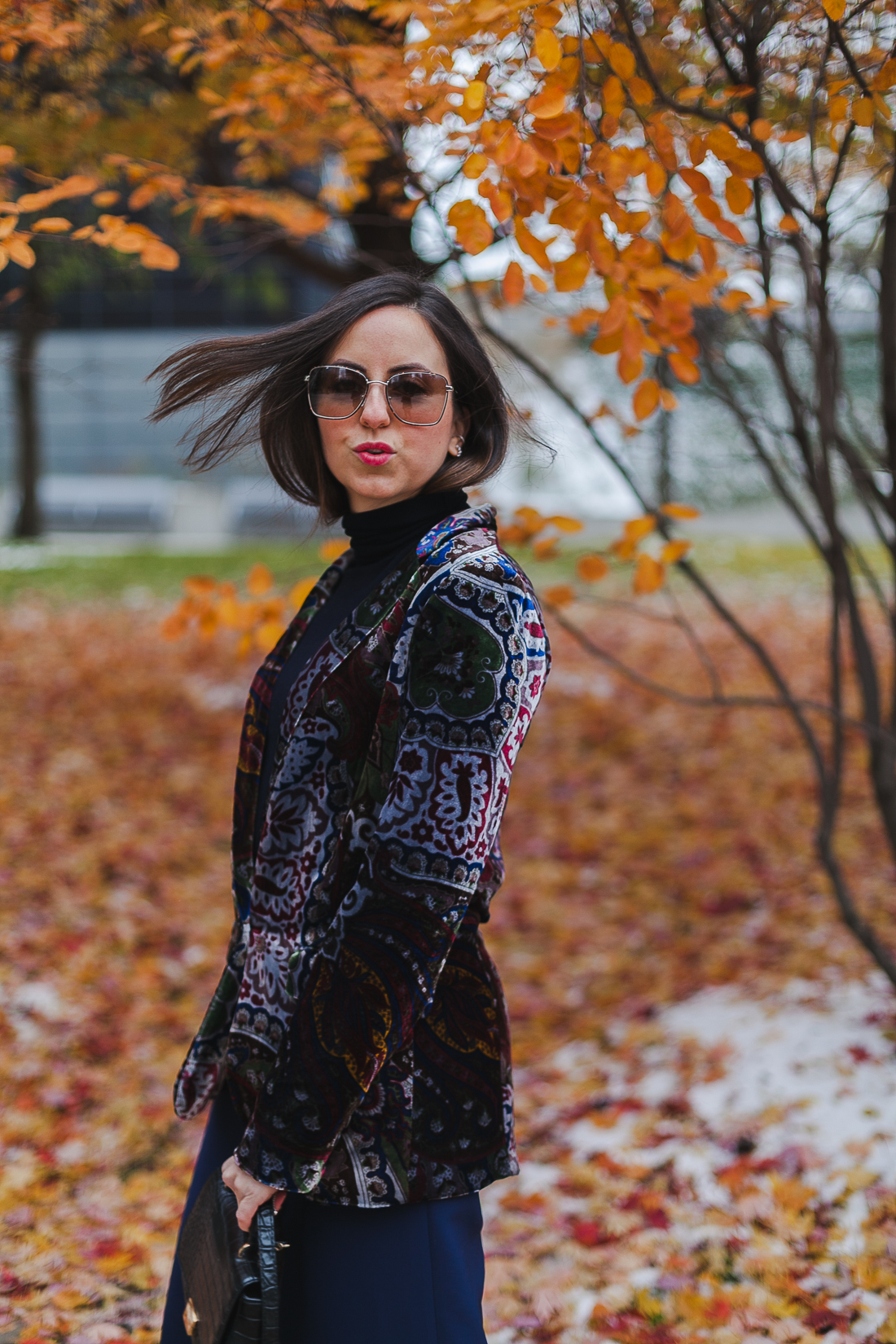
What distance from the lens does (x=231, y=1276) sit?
1.41 m

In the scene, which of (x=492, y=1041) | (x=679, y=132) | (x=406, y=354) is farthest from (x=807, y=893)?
(x=406, y=354)

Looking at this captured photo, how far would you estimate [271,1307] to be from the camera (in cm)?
138

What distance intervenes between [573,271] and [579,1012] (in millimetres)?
3290

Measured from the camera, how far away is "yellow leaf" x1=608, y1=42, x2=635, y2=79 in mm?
2080

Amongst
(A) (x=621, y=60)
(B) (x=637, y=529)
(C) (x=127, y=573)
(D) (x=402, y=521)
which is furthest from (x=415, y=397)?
(C) (x=127, y=573)

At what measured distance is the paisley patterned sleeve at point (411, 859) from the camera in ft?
4.37

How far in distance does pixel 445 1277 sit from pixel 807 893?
3.99 m

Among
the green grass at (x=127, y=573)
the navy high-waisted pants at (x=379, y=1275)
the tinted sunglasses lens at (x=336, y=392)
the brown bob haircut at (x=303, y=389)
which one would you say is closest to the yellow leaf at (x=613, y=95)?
the brown bob haircut at (x=303, y=389)

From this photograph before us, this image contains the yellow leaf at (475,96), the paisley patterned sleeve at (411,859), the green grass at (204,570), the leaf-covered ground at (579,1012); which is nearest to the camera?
the paisley patterned sleeve at (411,859)

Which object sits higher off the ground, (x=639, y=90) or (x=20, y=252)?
(x=639, y=90)

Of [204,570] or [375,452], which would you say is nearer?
[375,452]

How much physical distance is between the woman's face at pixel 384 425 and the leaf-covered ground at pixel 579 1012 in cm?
213

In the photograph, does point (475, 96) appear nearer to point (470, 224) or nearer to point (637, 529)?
point (470, 224)

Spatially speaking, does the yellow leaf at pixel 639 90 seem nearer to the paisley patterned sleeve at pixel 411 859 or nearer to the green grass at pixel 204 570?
the paisley patterned sleeve at pixel 411 859
